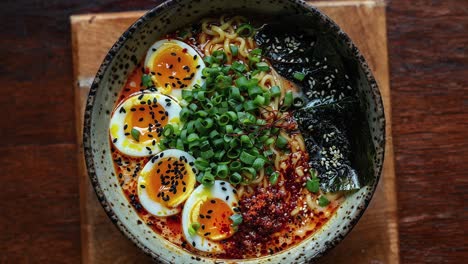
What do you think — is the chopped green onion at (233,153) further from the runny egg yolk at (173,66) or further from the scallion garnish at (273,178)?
the runny egg yolk at (173,66)

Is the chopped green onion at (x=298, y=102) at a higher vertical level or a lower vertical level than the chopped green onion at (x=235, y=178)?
higher

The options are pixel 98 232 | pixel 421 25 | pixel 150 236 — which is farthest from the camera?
pixel 421 25

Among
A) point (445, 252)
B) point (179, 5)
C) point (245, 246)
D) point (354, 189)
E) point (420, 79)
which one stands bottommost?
point (445, 252)

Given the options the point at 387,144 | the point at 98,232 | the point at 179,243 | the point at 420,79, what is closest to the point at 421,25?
the point at 420,79

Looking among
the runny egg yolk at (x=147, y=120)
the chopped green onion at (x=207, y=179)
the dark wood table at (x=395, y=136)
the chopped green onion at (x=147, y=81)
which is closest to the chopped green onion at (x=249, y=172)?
the chopped green onion at (x=207, y=179)

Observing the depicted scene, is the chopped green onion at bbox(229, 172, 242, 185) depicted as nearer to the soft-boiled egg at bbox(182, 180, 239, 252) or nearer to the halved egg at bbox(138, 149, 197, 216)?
the soft-boiled egg at bbox(182, 180, 239, 252)

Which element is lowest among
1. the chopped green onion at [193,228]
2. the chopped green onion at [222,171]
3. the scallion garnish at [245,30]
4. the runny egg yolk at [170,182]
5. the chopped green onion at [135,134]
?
the chopped green onion at [193,228]

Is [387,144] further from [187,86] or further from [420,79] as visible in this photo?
[187,86]

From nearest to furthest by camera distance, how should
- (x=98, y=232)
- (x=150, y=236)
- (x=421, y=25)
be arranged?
1. (x=150, y=236)
2. (x=98, y=232)
3. (x=421, y=25)

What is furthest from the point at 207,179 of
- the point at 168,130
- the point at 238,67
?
the point at 238,67
